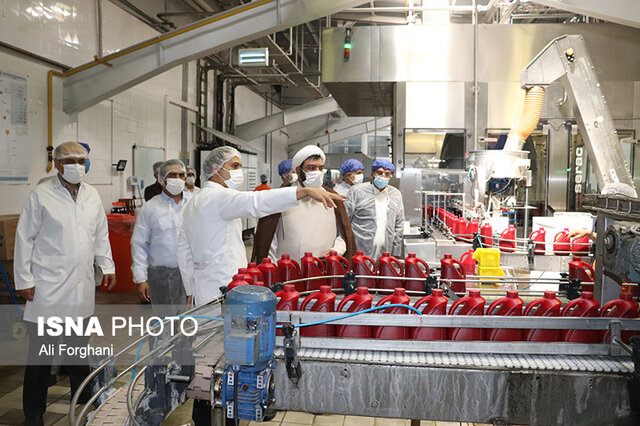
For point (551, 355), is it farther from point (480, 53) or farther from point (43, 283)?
point (480, 53)

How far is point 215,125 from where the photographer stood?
994cm

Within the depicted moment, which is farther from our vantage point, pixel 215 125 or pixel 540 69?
pixel 215 125

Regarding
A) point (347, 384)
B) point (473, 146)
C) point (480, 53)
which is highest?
point (480, 53)

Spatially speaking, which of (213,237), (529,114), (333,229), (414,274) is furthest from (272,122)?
(414,274)

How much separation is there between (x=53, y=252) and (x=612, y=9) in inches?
179

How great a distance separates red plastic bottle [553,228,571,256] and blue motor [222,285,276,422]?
2458 millimetres

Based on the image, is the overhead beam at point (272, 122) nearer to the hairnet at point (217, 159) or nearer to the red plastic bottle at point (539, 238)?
the red plastic bottle at point (539, 238)

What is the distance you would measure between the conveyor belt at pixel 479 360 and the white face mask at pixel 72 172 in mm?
1763

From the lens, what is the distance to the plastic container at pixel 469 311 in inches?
60.6

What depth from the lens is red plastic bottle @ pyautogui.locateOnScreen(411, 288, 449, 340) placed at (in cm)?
153

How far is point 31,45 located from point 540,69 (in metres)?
4.54

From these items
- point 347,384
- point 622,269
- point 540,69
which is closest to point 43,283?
point 347,384

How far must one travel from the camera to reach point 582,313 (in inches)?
61.5

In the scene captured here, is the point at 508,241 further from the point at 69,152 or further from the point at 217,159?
the point at 69,152
